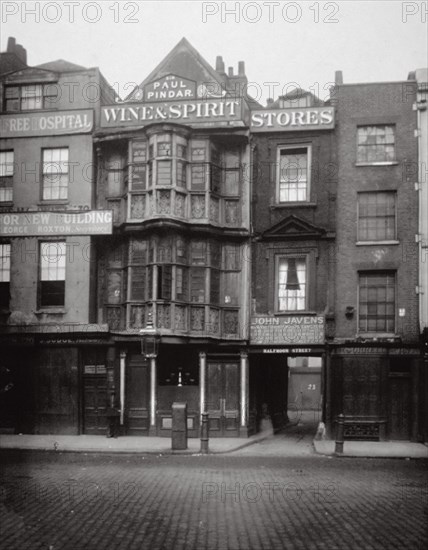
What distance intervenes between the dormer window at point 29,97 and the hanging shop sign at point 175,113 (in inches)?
83.9

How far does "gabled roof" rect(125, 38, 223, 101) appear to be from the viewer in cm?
2670

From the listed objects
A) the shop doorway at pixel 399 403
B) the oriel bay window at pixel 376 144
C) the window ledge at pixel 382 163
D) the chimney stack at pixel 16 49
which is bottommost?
the shop doorway at pixel 399 403

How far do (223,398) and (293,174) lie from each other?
323 inches

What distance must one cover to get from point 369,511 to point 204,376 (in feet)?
43.5

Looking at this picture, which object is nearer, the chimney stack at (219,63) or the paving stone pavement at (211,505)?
the paving stone pavement at (211,505)

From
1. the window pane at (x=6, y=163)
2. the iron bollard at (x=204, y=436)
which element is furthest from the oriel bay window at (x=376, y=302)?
the window pane at (x=6, y=163)

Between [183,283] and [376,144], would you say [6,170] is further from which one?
[376,144]

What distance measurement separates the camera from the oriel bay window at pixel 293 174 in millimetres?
25484

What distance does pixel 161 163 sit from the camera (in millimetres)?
25000

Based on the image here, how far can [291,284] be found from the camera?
993 inches

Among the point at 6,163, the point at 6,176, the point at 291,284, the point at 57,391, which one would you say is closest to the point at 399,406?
the point at 291,284

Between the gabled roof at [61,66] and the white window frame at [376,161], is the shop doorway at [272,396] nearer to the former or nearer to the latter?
the white window frame at [376,161]

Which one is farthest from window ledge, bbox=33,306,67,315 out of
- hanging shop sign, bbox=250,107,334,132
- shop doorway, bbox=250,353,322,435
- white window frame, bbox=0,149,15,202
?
hanging shop sign, bbox=250,107,334,132

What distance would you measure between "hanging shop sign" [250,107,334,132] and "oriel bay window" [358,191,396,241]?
287cm
